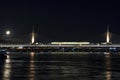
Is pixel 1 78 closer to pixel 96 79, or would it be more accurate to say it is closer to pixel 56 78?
pixel 56 78

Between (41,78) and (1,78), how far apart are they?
3.56 m

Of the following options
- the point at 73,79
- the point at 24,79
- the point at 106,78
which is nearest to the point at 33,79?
the point at 24,79

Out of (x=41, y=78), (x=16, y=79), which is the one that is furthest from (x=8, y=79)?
(x=41, y=78)

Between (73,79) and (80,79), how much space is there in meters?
0.63

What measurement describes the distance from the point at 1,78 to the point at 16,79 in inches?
60.3

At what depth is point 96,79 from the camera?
36750mm

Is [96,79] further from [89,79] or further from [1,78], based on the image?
[1,78]

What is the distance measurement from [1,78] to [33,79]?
296cm

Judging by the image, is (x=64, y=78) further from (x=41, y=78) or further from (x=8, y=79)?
(x=8, y=79)

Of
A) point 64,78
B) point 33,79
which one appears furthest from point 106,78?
point 33,79

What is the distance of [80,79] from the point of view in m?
36.8

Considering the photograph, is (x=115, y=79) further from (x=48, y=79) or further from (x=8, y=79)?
(x=8, y=79)

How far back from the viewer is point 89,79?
121ft

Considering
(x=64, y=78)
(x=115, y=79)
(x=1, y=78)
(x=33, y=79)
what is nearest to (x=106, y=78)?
(x=115, y=79)
